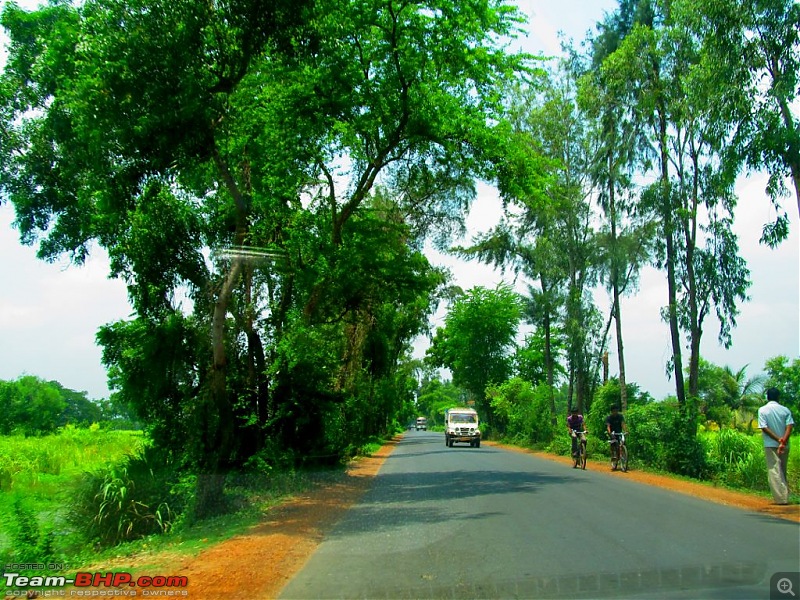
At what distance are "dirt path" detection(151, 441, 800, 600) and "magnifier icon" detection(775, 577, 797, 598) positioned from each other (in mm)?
4567

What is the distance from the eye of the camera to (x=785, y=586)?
6.39 metres

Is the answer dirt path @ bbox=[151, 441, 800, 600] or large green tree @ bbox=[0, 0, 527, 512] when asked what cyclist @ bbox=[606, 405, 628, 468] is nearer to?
dirt path @ bbox=[151, 441, 800, 600]

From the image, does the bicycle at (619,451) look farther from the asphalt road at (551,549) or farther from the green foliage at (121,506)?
the green foliage at (121,506)

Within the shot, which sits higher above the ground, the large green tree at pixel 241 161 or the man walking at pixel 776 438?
the large green tree at pixel 241 161

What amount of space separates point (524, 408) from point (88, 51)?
36156 mm

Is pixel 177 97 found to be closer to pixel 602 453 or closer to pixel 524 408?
pixel 602 453

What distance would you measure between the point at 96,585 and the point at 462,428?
32.8 metres

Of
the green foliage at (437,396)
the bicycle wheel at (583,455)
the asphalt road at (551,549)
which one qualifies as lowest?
the asphalt road at (551,549)

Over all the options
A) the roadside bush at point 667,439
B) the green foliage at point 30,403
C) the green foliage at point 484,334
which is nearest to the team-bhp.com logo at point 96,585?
the roadside bush at point 667,439

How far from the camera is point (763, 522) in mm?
10086

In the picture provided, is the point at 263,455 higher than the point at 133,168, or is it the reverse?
the point at 133,168

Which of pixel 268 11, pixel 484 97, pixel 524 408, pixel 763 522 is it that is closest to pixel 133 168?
pixel 268 11

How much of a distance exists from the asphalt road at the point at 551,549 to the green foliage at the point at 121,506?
129 inches

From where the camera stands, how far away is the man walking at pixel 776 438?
11.7m
